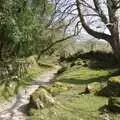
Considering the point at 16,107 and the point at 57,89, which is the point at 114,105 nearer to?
the point at 16,107

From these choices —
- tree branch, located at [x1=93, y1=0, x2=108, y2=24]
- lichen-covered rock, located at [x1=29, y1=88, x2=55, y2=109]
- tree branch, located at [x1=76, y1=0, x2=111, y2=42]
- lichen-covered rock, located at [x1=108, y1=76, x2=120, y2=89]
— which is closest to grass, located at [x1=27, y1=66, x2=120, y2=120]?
lichen-covered rock, located at [x1=29, y1=88, x2=55, y2=109]

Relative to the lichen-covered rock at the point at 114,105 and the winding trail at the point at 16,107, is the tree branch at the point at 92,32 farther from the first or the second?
the lichen-covered rock at the point at 114,105

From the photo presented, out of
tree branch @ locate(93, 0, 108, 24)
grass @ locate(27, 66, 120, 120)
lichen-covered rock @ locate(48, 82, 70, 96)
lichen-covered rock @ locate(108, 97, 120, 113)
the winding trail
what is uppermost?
tree branch @ locate(93, 0, 108, 24)

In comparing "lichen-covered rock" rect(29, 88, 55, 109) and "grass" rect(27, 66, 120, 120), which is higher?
"lichen-covered rock" rect(29, 88, 55, 109)

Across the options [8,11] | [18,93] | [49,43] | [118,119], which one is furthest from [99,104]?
[49,43]

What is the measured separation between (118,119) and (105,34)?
1082 cm

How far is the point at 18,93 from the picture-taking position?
20.3 metres

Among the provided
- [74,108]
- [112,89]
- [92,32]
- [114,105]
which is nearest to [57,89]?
[112,89]

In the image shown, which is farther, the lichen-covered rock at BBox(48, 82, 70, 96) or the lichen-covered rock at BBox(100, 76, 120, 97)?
the lichen-covered rock at BBox(48, 82, 70, 96)

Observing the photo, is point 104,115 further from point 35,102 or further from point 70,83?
point 70,83

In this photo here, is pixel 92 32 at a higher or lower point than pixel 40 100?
higher

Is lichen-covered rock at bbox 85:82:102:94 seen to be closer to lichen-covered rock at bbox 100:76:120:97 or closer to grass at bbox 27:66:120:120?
grass at bbox 27:66:120:120

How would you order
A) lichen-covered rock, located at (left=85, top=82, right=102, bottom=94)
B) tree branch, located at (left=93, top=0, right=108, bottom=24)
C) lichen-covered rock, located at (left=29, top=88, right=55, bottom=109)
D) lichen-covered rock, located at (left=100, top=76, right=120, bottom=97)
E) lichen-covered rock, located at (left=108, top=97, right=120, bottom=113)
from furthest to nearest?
1. tree branch, located at (left=93, top=0, right=108, bottom=24)
2. lichen-covered rock, located at (left=85, top=82, right=102, bottom=94)
3. lichen-covered rock, located at (left=100, top=76, right=120, bottom=97)
4. lichen-covered rock, located at (left=29, top=88, right=55, bottom=109)
5. lichen-covered rock, located at (left=108, top=97, right=120, bottom=113)

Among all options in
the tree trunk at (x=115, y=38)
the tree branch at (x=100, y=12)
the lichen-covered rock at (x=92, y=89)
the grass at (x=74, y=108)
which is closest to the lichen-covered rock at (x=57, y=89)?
the grass at (x=74, y=108)
